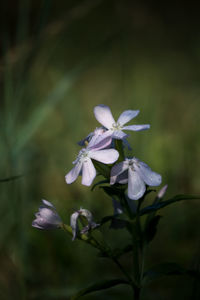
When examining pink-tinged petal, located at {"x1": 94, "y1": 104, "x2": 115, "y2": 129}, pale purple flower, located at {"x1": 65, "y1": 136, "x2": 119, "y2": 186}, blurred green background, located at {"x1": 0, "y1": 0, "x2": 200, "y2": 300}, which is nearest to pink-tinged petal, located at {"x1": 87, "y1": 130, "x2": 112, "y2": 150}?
pale purple flower, located at {"x1": 65, "y1": 136, "x2": 119, "y2": 186}

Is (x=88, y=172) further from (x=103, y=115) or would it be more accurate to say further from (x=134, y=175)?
(x=103, y=115)

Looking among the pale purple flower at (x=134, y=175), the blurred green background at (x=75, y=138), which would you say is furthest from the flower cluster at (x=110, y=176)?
the blurred green background at (x=75, y=138)

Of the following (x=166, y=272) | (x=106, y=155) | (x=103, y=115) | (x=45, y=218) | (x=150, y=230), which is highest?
(x=103, y=115)

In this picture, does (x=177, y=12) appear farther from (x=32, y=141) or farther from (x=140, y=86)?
(x=32, y=141)

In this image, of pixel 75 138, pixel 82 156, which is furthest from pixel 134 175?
pixel 75 138

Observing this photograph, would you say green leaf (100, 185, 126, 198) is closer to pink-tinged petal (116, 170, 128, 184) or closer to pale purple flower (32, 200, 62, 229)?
pink-tinged petal (116, 170, 128, 184)

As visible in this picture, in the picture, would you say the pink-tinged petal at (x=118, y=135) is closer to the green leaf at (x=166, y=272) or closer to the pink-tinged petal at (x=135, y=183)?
the pink-tinged petal at (x=135, y=183)

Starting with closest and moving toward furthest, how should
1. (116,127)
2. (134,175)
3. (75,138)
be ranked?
(134,175) → (116,127) → (75,138)
